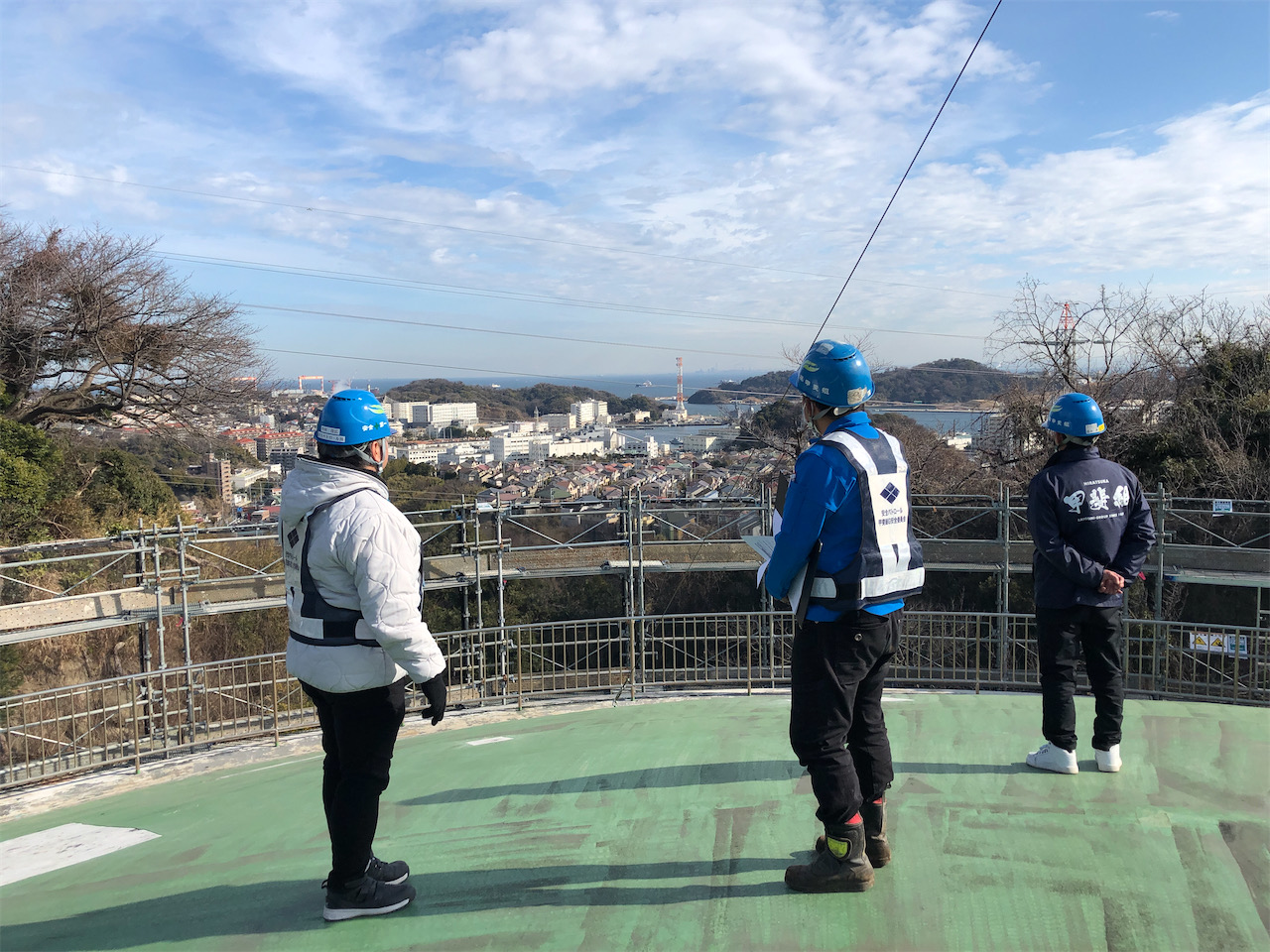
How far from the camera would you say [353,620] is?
258 cm

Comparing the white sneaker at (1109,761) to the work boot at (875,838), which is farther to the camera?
A: the white sneaker at (1109,761)

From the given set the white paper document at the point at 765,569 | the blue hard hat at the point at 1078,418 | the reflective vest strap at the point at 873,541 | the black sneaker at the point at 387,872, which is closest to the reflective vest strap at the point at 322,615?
the black sneaker at the point at 387,872

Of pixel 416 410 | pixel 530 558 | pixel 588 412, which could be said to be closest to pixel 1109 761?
pixel 530 558

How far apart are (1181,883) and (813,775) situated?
49.0 inches

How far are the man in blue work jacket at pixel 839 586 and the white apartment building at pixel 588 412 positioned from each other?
3435cm

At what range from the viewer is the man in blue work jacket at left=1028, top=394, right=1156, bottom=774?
3629 mm

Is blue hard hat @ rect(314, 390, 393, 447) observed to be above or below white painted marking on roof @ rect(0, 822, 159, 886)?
above

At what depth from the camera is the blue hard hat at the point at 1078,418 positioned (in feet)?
12.0

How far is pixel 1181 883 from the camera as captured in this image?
9.01 ft

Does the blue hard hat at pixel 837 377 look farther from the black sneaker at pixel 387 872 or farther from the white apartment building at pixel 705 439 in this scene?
the white apartment building at pixel 705 439

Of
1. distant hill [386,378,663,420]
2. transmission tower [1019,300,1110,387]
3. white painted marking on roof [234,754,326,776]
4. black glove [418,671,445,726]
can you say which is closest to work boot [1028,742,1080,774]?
black glove [418,671,445,726]

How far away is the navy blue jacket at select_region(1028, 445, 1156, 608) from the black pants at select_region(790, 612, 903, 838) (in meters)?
1.33

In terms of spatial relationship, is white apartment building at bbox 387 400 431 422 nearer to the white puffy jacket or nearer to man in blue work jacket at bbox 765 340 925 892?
the white puffy jacket

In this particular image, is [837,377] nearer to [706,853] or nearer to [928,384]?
[706,853]
